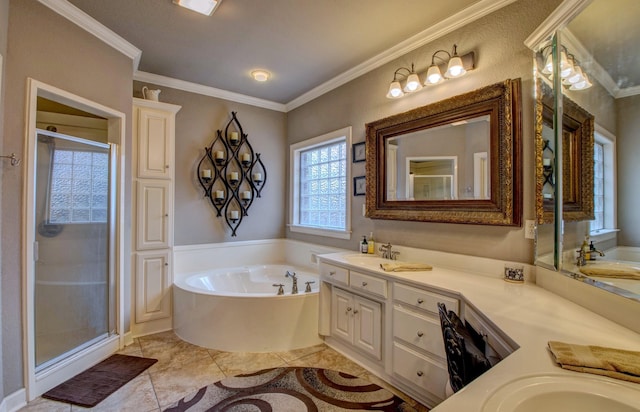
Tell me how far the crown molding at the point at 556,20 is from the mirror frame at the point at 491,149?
0.76 ft

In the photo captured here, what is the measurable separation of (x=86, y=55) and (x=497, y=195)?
3.28 meters

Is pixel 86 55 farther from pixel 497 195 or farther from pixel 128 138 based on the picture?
pixel 497 195

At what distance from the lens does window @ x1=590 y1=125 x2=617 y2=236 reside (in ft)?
4.54

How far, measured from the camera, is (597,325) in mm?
1223

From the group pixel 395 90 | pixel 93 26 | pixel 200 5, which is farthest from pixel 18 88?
pixel 395 90

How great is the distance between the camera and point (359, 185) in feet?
10.3

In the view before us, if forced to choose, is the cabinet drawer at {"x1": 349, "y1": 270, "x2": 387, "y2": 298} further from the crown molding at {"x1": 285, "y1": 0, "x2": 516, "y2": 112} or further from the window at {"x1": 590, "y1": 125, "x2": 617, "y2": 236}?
the crown molding at {"x1": 285, "y1": 0, "x2": 516, "y2": 112}

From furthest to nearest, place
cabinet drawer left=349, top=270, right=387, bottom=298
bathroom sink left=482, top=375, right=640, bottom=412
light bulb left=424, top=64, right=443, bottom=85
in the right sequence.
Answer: light bulb left=424, top=64, right=443, bottom=85, cabinet drawer left=349, top=270, right=387, bottom=298, bathroom sink left=482, top=375, right=640, bottom=412

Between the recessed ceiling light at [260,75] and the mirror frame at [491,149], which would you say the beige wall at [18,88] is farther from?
the mirror frame at [491,149]

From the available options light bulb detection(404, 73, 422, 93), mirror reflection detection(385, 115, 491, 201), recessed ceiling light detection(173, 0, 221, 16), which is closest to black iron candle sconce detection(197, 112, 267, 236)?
recessed ceiling light detection(173, 0, 221, 16)

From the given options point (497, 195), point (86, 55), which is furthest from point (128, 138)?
point (497, 195)

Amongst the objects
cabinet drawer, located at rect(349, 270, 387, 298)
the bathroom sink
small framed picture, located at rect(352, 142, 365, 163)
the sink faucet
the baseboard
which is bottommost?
the baseboard

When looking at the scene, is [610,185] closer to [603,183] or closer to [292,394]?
[603,183]

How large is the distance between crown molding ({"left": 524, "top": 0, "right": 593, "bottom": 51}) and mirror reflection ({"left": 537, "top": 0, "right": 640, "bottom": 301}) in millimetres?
30
